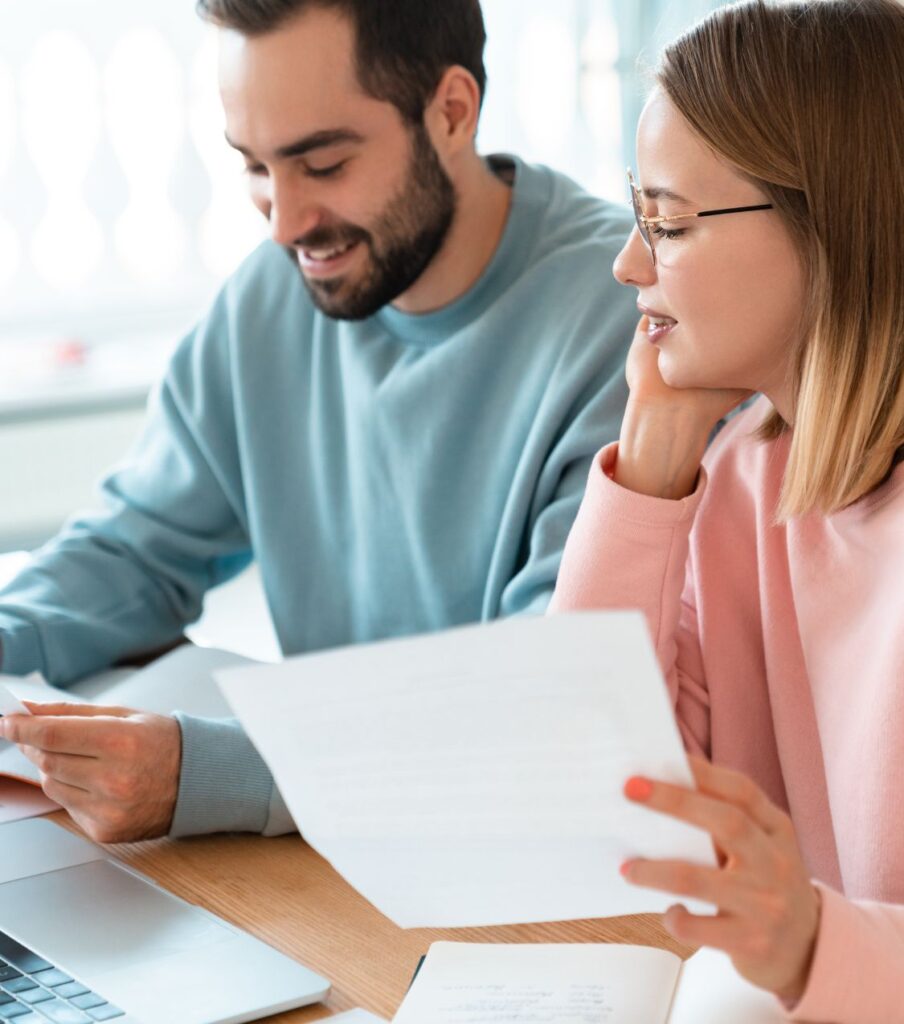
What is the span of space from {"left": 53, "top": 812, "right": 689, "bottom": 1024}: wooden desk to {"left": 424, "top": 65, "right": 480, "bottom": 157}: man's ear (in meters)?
0.85

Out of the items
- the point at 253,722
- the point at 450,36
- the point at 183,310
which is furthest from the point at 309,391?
the point at 183,310

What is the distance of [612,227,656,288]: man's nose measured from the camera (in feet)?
3.64

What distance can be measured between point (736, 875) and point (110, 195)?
9.71ft

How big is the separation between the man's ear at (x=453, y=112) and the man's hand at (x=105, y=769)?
0.80 metres

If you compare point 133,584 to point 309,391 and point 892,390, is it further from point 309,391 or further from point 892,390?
point 892,390

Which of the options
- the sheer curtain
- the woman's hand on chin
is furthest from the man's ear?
the sheer curtain

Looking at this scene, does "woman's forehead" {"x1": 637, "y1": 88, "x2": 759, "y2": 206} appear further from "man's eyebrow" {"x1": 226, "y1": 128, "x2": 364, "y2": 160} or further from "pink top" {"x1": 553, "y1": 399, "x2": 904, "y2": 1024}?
"man's eyebrow" {"x1": 226, "y1": 128, "x2": 364, "y2": 160}

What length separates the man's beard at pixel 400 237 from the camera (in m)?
1.62

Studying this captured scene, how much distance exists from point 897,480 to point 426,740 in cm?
46

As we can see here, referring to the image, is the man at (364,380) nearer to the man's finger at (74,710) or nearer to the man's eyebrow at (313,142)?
the man's eyebrow at (313,142)

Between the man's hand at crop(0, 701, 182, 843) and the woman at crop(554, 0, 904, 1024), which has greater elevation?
the woman at crop(554, 0, 904, 1024)

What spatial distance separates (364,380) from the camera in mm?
1667

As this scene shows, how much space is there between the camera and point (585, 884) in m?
0.78

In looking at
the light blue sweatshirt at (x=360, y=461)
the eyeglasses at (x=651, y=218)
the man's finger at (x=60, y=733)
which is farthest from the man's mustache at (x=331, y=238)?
the man's finger at (x=60, y=733)
